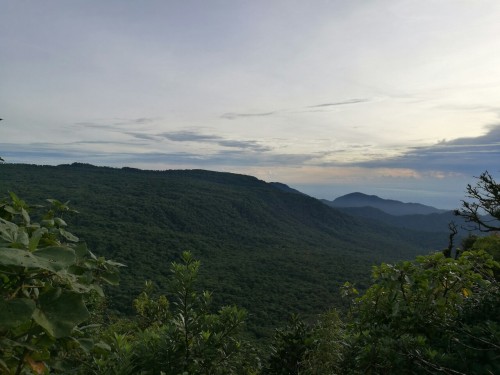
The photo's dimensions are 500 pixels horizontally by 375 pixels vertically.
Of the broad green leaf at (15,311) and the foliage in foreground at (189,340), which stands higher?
the broad green leaf at (15,311)

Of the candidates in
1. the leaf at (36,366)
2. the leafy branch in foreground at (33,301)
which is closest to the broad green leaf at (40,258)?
the leafy branch in foreground at (33,301)

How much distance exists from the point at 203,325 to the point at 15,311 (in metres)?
2.19

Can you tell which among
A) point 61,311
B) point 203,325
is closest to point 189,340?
point 203,325

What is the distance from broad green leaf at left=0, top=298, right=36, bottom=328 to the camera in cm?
109

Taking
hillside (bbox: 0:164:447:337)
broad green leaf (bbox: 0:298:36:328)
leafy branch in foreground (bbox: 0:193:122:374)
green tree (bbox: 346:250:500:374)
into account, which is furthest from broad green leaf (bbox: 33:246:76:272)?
hillside (bbox: 0:164:447:337)

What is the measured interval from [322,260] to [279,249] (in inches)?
1021

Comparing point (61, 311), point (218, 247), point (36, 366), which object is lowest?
point (218, 247)

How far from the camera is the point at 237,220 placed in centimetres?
19112

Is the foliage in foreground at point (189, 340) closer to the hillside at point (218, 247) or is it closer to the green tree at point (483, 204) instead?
the green tree at point (483, 204)

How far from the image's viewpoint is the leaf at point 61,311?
121 centimetres

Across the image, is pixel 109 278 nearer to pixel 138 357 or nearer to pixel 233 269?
pixel 138 357

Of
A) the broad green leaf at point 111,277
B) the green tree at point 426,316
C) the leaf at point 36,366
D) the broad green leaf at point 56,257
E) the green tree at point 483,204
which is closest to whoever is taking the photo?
the broad green leaf at point 56,257

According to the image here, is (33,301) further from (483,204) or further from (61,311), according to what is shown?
(483,204)

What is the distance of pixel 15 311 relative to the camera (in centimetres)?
112
